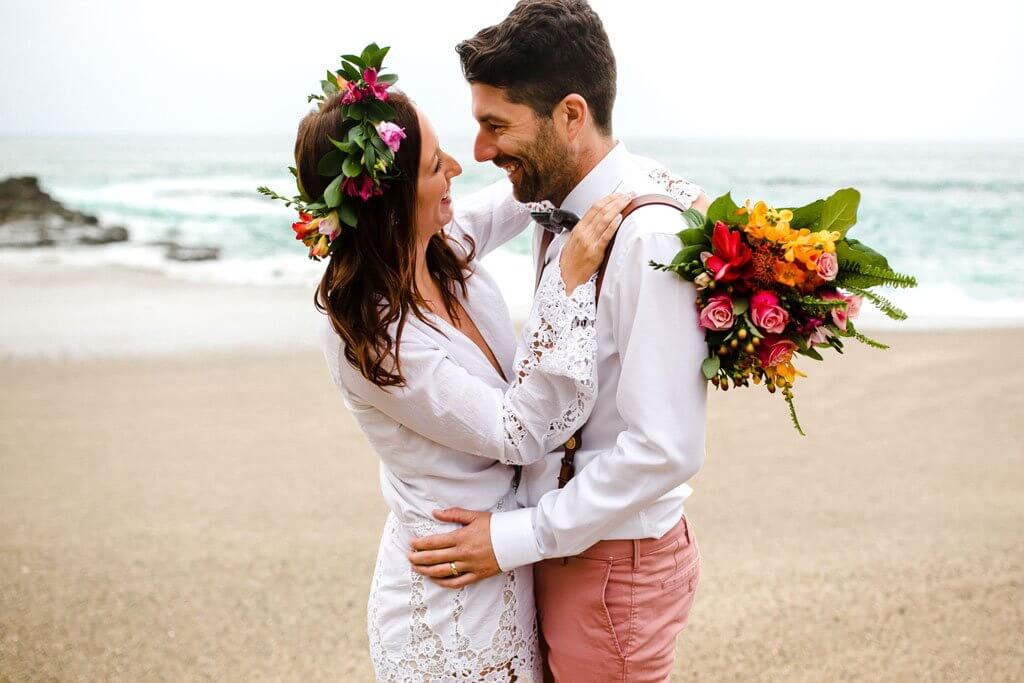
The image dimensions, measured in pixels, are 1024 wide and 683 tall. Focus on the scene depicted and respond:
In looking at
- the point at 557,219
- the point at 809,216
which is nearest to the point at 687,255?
the point at 809,216

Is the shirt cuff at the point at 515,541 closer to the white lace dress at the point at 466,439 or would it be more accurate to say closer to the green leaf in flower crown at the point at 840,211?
the white lace dress at the point at 466,439

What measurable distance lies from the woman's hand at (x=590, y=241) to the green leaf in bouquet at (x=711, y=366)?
338mm

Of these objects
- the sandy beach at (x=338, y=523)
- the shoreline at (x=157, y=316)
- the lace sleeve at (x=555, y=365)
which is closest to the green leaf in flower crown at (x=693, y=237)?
the lace sleeve at (x=555, y=365)

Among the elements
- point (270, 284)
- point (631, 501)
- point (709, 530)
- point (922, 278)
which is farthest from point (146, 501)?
point (922, 278)

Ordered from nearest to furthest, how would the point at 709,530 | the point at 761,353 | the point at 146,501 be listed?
the point at 761,353 → the point at 709,530 → the point at 146,501

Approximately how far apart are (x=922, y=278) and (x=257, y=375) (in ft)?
39.6

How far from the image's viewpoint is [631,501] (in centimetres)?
210

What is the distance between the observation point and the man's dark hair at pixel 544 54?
223cm

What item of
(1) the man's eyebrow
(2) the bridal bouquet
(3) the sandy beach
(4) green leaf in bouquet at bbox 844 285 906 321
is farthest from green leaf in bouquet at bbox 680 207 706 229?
(3) the sandy beach

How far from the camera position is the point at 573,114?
90.3 inches

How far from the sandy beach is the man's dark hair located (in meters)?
2.67

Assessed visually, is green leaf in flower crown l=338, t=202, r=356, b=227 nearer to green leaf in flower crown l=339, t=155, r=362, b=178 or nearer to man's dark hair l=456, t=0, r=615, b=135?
green leaf in flower crown l=339, t=155, r=362, b=178

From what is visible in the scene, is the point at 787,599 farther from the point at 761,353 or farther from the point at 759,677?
the point at 761,353

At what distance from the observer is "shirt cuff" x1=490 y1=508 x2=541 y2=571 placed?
2240 mm
